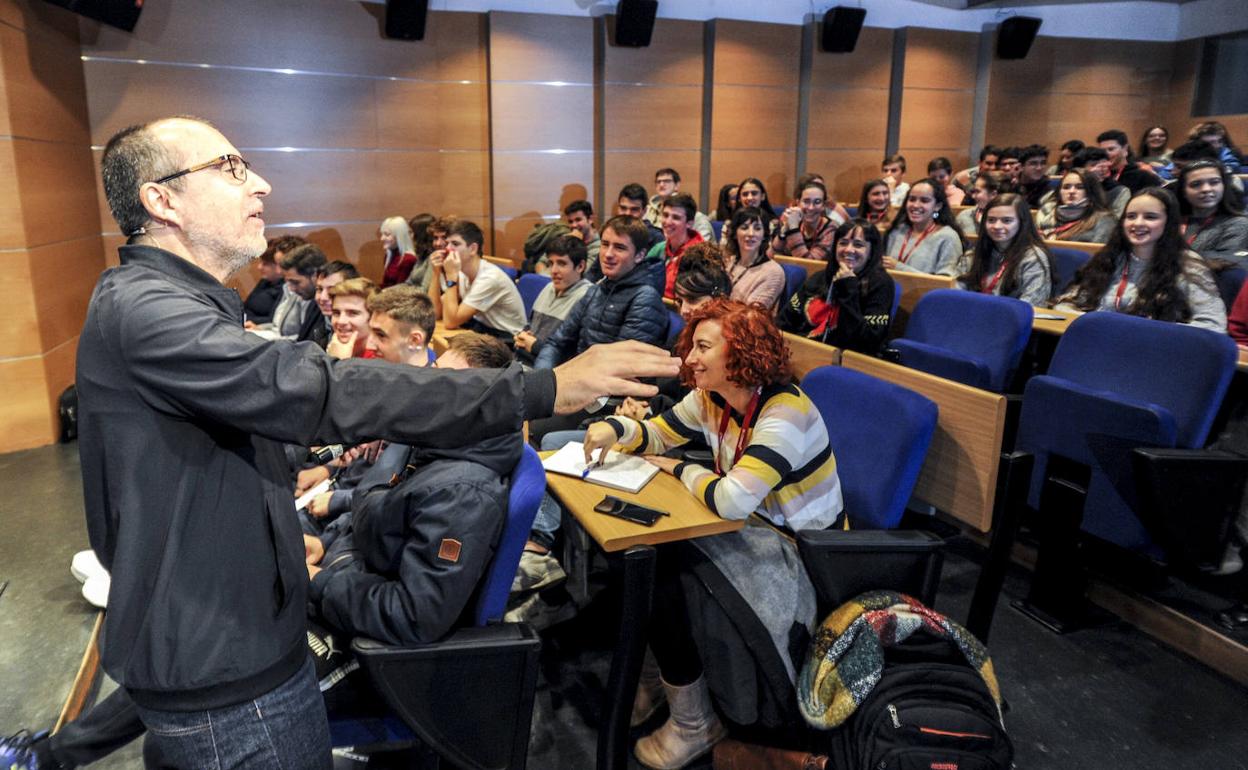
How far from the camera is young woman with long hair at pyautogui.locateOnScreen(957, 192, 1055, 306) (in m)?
3.82

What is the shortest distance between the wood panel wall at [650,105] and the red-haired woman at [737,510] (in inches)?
236

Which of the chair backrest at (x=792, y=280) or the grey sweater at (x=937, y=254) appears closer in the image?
the chair backrest at (x=792, y=280)

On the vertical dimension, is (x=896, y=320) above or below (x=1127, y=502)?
above

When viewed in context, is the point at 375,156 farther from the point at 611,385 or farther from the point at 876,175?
the point at 611,385

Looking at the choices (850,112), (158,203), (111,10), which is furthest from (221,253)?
(850,112)

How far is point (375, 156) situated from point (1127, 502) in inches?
251

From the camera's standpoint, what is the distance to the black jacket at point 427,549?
148 centimetres

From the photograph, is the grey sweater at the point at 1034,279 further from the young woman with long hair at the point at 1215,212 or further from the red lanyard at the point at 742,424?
the red lanyard at the point at 742,424

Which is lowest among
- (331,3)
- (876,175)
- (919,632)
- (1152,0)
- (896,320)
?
(919,632)

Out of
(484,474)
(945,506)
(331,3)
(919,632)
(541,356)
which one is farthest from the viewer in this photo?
(331,3)

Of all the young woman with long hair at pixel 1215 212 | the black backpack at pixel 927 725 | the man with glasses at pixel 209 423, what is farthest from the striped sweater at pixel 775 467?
the young woman with long hair at pixel 1215 212

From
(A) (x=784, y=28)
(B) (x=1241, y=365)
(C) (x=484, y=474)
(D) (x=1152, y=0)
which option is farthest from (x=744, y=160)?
(C) (x=484, y=474)

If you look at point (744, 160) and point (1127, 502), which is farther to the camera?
point (744, 160)

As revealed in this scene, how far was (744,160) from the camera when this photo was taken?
27.6 ft
